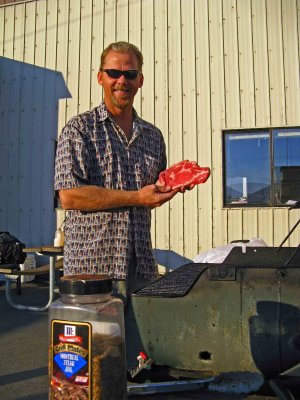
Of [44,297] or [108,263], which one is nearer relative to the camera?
[108,263]

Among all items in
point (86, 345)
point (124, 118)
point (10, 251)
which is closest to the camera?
point (86, 345)

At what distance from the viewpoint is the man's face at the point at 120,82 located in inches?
69.6

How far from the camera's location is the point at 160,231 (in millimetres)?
7238

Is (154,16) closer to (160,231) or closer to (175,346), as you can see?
(160,231)

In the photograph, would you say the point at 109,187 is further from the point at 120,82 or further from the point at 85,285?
the point at 85,285

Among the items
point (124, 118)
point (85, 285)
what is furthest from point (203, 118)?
point (85, 285)

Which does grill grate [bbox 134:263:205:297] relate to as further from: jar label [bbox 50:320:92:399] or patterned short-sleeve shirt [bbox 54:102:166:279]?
jar label [bbox 50:320:92:399]

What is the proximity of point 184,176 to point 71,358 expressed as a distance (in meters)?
0.89

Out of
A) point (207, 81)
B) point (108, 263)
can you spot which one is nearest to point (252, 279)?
point (108, 263)

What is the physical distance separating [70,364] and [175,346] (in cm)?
87

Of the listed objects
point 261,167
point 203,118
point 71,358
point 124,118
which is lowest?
point 71,358

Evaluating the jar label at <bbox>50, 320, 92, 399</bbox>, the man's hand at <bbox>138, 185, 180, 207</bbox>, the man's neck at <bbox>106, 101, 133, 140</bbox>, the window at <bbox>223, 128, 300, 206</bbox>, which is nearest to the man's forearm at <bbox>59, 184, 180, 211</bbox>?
the man's hand at <bbox>138, 185, 180, 207</bbox>

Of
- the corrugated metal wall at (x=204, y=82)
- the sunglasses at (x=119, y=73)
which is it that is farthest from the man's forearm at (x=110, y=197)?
the corrugated metal wall at (x=204, y=82)

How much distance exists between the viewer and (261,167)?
7039 millimetres
